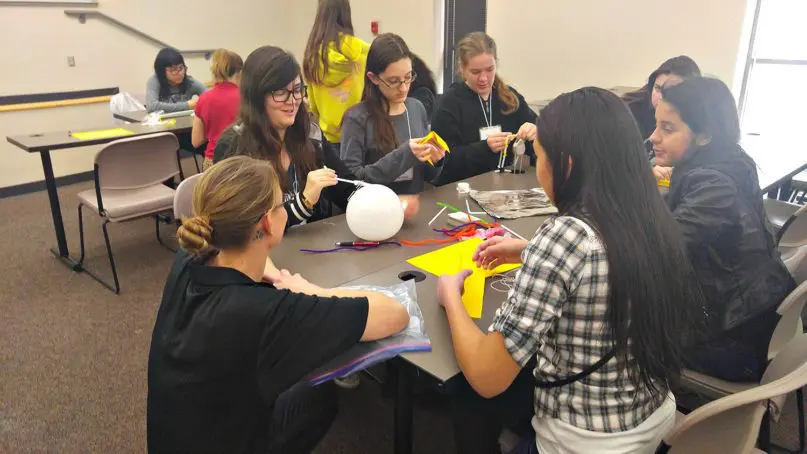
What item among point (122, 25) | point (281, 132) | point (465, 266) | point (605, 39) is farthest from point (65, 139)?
point (605, 39)

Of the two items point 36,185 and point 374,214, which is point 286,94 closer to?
point 374,214

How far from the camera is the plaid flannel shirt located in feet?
3.16

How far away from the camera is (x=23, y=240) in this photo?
3762 millimetres

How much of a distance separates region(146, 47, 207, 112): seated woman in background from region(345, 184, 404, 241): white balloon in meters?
3.17

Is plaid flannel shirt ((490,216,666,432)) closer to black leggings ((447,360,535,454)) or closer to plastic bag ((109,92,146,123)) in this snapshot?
black leggings ((447,360,535,454))

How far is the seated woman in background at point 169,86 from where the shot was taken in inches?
170

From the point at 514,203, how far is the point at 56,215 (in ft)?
9.41

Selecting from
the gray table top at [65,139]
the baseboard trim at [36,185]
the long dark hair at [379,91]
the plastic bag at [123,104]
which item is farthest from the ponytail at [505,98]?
the baseboard trim at [36,185]

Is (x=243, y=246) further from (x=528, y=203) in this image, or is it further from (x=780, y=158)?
(x=780, y=158)

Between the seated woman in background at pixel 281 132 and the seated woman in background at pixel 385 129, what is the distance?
0.65 feet

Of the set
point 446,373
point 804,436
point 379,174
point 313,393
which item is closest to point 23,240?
point 379,174

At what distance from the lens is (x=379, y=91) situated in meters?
2.30

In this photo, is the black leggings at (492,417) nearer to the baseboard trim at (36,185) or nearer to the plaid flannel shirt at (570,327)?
the plaid flannel shirt at (570,327)

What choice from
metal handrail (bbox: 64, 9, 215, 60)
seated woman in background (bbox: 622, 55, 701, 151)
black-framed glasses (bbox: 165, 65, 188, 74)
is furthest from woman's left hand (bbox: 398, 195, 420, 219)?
metal handrail (bbox: 64, 9, 215, 60)
